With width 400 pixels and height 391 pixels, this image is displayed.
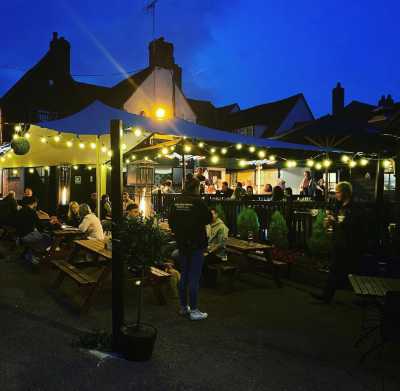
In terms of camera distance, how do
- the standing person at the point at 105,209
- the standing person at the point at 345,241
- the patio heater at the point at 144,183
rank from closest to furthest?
the standing person at the point at 345,241 → the patio heater at the point at 144,183 → the standing person at the point at 105,209

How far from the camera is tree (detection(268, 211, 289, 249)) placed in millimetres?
8555

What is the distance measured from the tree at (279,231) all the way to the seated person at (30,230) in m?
4.79

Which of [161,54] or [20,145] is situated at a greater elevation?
[161,54]

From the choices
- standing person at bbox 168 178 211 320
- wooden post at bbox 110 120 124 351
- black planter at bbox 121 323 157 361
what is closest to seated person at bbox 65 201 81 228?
standing person at bbox 168 178 211 320

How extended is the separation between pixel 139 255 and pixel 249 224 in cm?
554

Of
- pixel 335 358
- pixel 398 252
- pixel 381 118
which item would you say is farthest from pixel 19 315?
pixel 381 118

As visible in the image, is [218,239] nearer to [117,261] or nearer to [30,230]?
[117,261]

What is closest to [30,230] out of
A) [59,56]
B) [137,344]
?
[137,344]

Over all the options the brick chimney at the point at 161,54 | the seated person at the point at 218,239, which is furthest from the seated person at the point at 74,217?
the brick chimney at the point at 161,54

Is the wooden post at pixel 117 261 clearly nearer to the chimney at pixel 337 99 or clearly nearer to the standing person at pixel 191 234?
the standing person at pixel 191 234

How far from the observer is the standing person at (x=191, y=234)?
523 centimetres

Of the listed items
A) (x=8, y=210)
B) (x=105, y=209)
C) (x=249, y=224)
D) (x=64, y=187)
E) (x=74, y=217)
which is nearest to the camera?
(x=249, y=224)

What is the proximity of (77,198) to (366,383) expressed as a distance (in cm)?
1976

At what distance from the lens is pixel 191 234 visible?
5.21 metres
